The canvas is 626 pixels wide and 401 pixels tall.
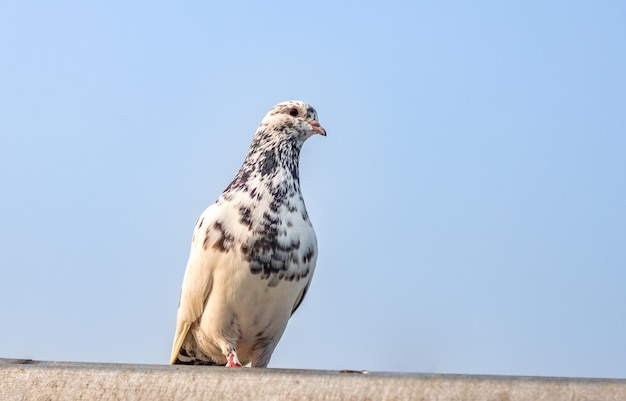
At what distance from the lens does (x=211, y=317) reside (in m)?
6.65

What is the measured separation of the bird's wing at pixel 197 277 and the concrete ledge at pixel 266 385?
5.86ft

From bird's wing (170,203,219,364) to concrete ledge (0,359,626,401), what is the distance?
1.78m

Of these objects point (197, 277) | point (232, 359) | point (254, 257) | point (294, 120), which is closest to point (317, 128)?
point (294, 120)

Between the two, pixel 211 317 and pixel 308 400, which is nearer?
pixel 308 400

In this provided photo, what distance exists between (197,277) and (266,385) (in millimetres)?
2256

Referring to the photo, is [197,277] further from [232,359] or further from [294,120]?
[294,120]

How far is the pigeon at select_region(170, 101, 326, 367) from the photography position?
249 inches

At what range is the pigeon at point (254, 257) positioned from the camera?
6.34 metres

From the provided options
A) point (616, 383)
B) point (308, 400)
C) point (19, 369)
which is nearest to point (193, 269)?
point (19, 369)

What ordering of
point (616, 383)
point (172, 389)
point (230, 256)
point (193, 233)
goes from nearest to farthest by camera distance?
point (616, 383), point (172, 389), point (230, 256), point (193, 233)

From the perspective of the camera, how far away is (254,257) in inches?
247

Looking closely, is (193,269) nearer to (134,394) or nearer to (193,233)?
(193,233)

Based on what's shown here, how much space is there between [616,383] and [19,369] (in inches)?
125

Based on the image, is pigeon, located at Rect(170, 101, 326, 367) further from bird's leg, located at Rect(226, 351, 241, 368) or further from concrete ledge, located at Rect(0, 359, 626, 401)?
concrete ledge, located at Rect(0, 359, 626, 401)
